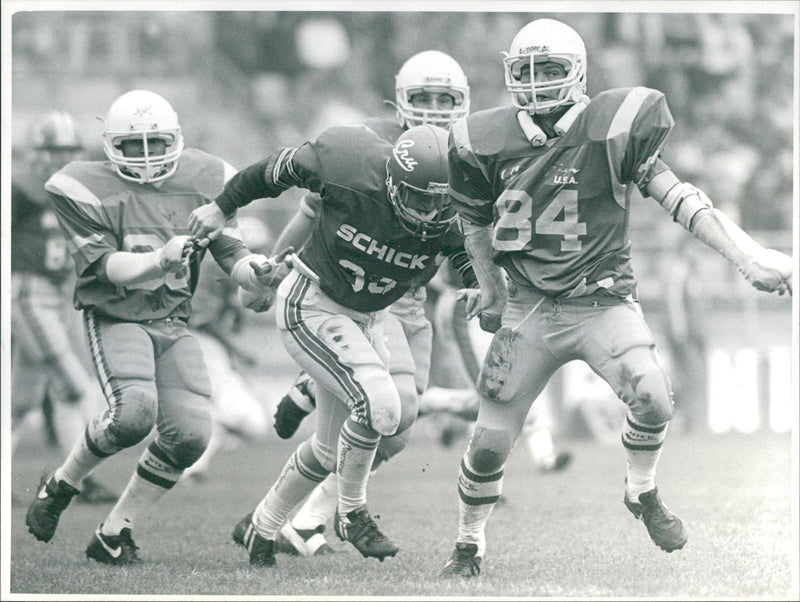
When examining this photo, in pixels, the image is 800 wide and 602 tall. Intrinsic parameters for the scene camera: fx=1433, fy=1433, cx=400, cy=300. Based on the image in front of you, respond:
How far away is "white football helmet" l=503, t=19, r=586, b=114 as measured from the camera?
450 cm

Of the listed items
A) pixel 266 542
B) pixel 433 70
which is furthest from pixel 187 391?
pixel 433 70

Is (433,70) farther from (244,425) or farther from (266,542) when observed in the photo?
(244,425)

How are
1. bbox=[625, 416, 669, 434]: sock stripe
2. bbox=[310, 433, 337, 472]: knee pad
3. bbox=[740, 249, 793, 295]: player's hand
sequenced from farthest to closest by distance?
bbox=[310, 433, 337, 472]: knee pad, bbox=[625, 416, 669, 434]: sock stripe, bbox=[740, 249, 793, 295]: player's hand

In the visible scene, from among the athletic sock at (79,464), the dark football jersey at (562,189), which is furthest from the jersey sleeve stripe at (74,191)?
the dark football jersey at (562,189)

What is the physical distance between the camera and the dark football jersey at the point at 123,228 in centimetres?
514

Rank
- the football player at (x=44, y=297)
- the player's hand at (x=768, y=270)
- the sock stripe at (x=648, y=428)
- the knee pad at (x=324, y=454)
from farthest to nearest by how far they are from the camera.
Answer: the football player at (x=44, y=297) < the knee pad at (x=324, y=454) < the sock stripe at (x=648, y=428) < the player's hand at (x=768, y=270)

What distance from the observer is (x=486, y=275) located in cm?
475

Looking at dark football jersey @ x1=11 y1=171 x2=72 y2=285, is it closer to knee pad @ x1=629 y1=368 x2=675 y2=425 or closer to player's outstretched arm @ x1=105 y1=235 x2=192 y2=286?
player's outstretched arm @ x1=105 y1=235 x2=192 y2=286

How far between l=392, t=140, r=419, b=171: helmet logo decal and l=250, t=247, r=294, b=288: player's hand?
629 millimetres

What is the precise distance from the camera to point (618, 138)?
4.37 meters

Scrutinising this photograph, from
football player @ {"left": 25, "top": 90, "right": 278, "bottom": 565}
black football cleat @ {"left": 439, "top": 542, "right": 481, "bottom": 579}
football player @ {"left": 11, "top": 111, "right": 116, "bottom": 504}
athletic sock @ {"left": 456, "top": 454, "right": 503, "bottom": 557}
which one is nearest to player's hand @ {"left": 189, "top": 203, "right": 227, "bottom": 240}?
football player @ {"left": 25, "top": 90, "right": 278, "bottom": 565}

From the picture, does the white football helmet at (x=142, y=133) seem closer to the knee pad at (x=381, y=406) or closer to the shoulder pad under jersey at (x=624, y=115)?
the knee pad at (x=381, y=406)

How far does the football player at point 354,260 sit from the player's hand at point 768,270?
39.7 inches

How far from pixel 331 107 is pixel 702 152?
323 cm
